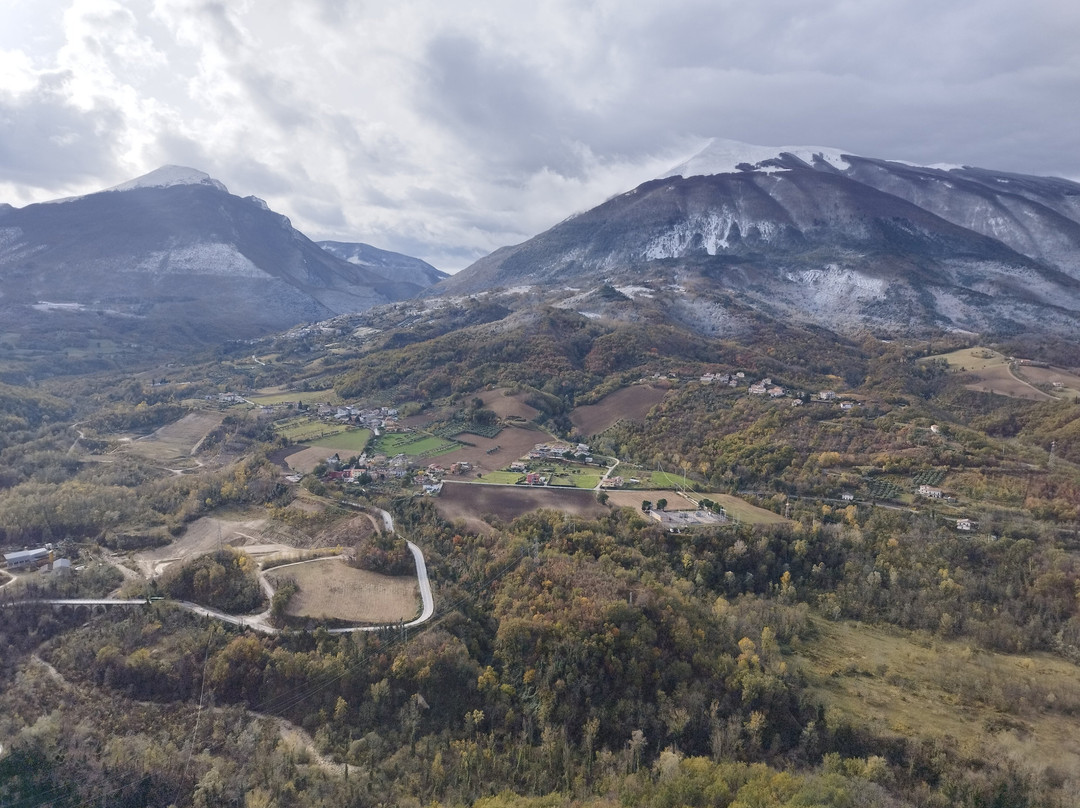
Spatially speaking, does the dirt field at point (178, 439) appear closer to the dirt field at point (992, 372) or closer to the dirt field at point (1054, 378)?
the dirt field at point (992, 372)

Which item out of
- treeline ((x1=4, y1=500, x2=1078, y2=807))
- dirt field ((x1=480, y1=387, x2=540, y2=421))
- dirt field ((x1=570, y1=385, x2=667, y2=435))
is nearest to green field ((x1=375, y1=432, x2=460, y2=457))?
dirt field ((x1=480, y1=387, x2=540, y2=421))

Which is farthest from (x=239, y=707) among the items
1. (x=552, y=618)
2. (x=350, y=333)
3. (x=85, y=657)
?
(x=350, y=333)

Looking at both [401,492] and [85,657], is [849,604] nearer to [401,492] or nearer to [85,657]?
[401,492]

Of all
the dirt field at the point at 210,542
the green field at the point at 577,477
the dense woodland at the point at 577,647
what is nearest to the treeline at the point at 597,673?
the dense woodland at the point at 577,647

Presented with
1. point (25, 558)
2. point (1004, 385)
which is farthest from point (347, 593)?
point (1004, 385)

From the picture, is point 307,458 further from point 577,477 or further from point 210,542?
point 577,477
